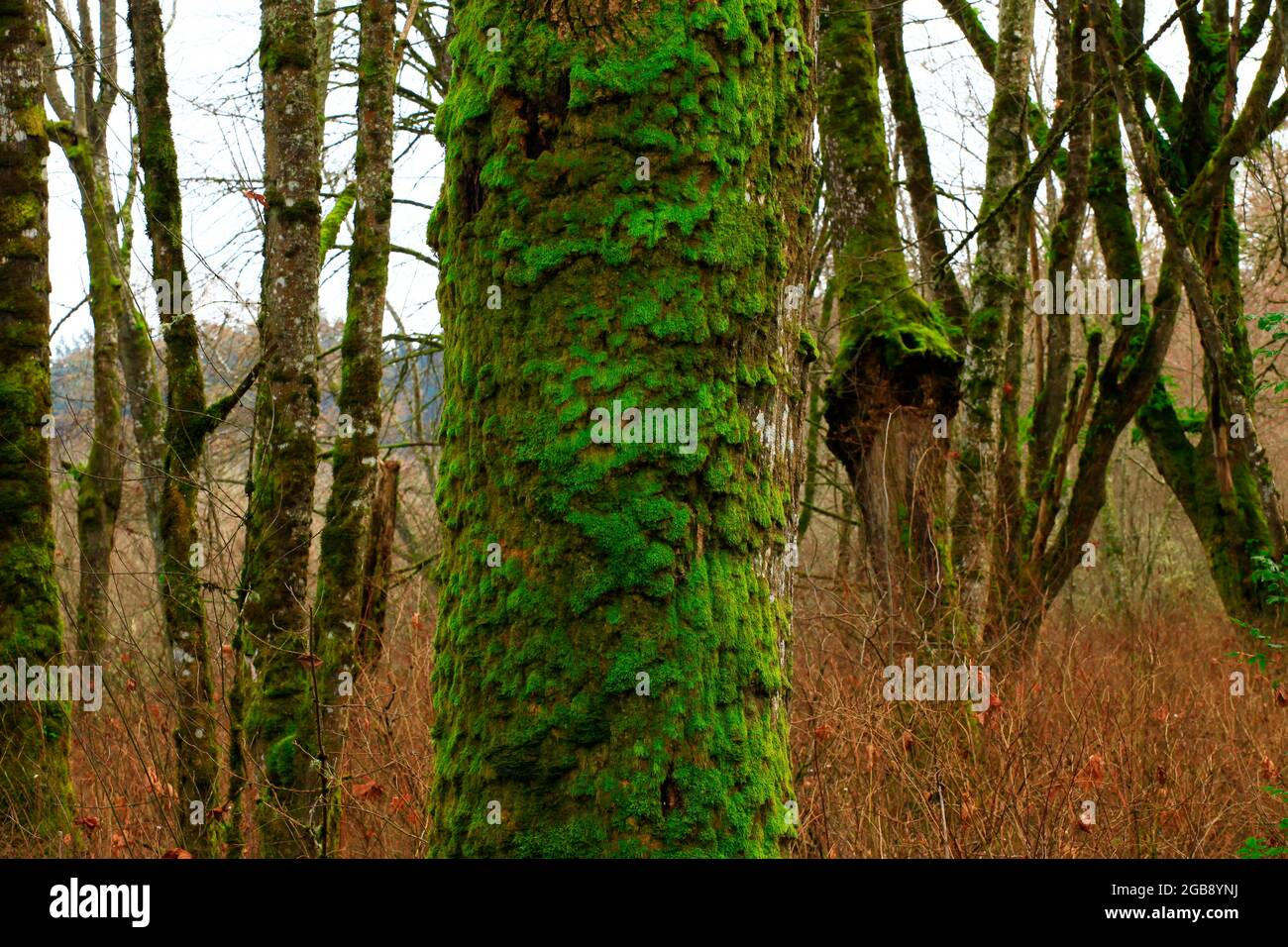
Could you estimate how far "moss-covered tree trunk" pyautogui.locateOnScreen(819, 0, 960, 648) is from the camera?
6129 mm

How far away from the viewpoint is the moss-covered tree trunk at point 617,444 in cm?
202

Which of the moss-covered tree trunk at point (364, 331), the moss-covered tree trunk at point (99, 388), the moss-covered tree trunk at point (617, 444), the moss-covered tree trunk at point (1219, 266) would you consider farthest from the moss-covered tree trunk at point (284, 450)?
the moss-covered tree trunk at point (1219, 266)

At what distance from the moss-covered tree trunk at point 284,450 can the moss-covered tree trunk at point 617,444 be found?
6.92ft

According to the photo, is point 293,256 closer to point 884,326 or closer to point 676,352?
point 676,352

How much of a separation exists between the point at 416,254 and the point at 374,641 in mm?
6180

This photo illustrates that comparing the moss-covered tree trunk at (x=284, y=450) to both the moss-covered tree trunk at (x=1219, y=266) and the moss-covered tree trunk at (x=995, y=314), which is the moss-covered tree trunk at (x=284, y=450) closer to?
the moss-covered tree trunk at (x=995, y=314)

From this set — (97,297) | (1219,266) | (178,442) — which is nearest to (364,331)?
(178,442)

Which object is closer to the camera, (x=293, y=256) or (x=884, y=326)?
(x=293, y=256)

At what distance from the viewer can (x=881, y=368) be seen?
256 inches

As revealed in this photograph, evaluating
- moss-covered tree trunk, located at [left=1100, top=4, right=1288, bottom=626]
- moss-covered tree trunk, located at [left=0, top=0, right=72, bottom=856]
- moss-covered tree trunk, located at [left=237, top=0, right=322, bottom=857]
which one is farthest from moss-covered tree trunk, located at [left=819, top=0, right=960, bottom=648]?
moss-covered tree trunk, located at [left=0, top=0, right=72, bottom=856]

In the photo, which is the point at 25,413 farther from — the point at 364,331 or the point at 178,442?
the point at 364,331

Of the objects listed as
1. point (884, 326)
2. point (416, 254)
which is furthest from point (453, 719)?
point (416, 254)

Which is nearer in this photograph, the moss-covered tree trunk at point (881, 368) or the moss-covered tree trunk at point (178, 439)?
the moss-covered tree trunk at point (178, 439)

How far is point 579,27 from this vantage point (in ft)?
7.19
